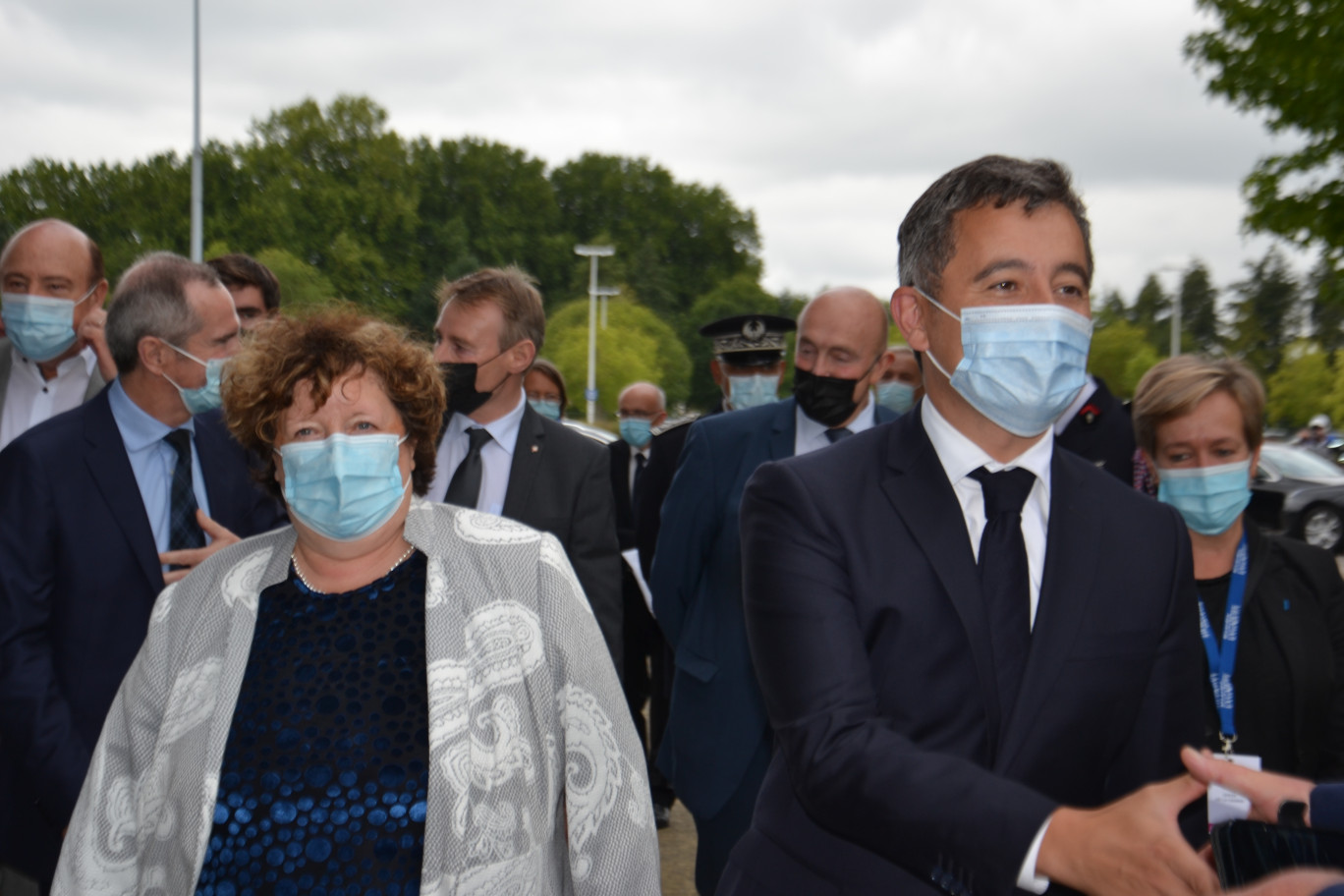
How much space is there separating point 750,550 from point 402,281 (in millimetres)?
58587

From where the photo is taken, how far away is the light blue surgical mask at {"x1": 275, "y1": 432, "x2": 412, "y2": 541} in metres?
2.70

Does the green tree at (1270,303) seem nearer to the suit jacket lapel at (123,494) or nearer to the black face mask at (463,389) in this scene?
the black face mask at (463,389)

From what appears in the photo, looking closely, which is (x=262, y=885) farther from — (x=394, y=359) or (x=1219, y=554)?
(x=1219, y=554)

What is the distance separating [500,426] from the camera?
462 cm

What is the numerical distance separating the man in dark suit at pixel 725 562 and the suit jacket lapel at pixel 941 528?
213cm

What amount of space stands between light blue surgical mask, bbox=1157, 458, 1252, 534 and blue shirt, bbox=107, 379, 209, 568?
280cm

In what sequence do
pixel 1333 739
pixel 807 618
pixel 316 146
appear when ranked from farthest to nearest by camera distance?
1. pixel 316 146
2. pixel 1333 739
3. pixel 807 618

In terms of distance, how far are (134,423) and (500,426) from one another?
4.40 feet

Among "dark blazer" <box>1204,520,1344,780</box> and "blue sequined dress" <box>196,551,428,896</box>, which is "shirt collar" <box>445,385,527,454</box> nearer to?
"blue sequined dress" <box>196,551,428,896</box>

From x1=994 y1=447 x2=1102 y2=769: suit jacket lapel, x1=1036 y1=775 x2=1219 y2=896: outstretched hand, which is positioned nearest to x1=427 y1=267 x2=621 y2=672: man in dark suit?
x1=994 y1=447 x2=1102 y2=769: suit jacket lapel

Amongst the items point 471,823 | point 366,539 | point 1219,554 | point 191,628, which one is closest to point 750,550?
point 471,823

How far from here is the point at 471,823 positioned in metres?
2.42

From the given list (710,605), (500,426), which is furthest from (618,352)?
(710,605)

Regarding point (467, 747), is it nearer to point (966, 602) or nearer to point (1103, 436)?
point (966, 602)
